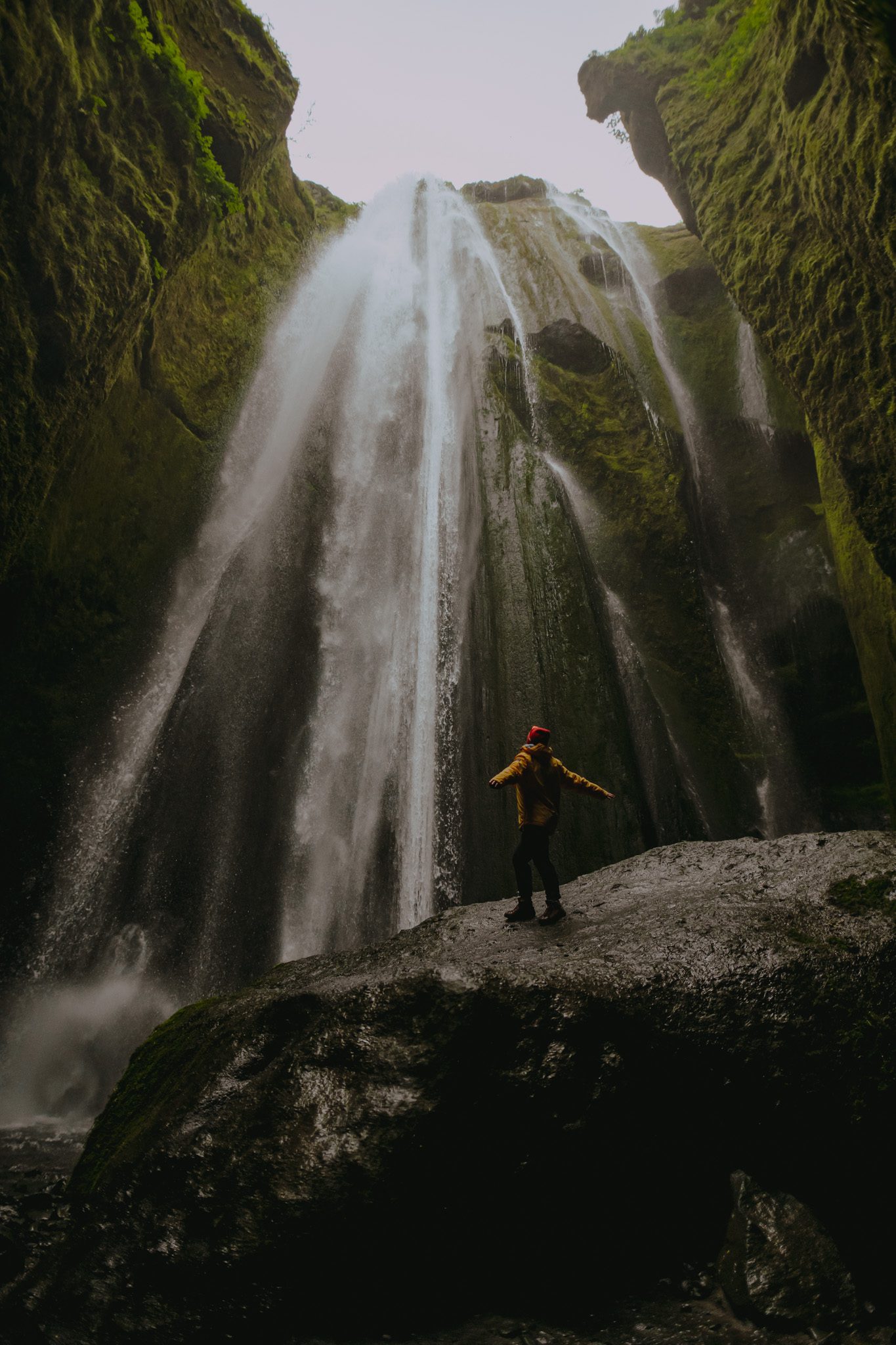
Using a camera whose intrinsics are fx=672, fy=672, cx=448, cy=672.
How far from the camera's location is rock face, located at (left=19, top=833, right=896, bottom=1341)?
98.4 inches

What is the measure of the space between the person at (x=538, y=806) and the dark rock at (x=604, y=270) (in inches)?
683

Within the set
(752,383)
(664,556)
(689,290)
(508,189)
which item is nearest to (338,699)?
(664,556)

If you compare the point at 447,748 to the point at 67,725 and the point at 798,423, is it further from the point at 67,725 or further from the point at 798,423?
the point at 798,423

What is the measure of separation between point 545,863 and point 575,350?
46.4 feet

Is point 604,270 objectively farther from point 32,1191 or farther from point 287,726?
point 32,1191

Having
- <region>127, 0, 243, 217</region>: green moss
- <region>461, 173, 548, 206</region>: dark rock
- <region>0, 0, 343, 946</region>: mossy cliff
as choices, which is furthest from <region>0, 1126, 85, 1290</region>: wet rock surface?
<region>461, 173, 548, 206</region>: dark rock

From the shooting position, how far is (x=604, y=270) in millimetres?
17953

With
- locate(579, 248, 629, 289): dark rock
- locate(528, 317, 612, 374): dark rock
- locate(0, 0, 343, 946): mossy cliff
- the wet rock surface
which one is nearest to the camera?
the wet rock surface

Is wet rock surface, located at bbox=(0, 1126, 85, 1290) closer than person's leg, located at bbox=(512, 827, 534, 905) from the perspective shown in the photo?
Yes

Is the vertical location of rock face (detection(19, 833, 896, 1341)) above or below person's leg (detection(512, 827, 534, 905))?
below

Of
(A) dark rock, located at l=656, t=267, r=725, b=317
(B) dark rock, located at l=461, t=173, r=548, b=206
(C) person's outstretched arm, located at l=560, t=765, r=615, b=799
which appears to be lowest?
(C) person's outstretched arm, located at l=560, t=765, r=615, b=799

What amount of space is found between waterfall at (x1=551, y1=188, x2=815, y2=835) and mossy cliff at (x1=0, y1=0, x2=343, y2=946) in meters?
9.34

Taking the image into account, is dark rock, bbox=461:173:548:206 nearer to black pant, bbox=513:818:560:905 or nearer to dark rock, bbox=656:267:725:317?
dark rock, bbox=656:267:725:317

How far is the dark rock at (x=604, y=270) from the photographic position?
695 inches
